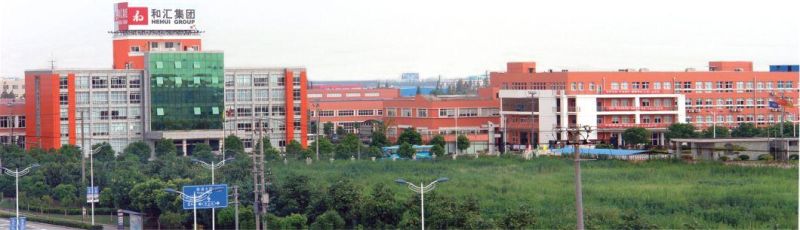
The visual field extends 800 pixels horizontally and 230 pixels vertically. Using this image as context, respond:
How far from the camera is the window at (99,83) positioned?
25.6 metres

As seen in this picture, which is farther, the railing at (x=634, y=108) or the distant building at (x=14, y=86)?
the distant building at (x=14, y=86)

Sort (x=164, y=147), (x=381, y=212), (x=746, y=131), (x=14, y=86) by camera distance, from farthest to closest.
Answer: (x=14, y=86) < (x=164, y=147) < (x=746, y=131) < (x=381, y=212)

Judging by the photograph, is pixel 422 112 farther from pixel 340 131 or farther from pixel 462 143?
pixel 340 131

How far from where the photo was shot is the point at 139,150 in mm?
24375

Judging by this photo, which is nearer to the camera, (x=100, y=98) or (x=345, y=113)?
(x=100, y=98)

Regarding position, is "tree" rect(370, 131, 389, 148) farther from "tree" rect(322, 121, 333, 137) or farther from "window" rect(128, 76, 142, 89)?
"window" rect(128, 76, 142, 89)

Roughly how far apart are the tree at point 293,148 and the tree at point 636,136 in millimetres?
4973

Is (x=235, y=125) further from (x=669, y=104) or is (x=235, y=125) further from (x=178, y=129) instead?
(x=669, y=104)

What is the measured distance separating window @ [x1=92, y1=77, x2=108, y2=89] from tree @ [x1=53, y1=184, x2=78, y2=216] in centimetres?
542

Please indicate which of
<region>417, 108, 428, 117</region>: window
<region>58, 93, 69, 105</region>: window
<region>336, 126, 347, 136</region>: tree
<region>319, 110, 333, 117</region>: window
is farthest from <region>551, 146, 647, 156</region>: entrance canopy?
<region>319, 110, 333, 117</region>: window

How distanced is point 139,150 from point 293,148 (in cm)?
236

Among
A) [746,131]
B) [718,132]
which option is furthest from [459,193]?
[718,132]

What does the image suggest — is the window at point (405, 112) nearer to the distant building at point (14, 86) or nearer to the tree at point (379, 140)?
the tree at point (379, 140)

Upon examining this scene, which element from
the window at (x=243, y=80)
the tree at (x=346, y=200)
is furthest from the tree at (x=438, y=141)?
the tree at (x=346, y=200)
